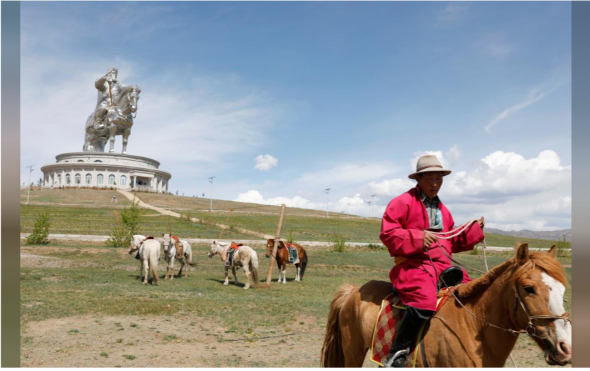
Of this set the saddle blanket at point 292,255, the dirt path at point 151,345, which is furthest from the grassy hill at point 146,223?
the dirt path at point 151,345

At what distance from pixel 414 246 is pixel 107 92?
95879 millimetres

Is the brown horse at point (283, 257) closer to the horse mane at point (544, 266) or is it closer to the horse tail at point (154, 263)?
the horse tail at point (154, 263)

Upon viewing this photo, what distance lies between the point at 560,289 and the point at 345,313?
7.60 ft

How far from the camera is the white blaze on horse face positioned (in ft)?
10.1

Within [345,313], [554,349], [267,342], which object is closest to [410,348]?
[345,313]

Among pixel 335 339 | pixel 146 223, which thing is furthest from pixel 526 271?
pixel 146 223

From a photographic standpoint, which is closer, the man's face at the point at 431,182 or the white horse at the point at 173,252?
the man's face at the point at 431,182

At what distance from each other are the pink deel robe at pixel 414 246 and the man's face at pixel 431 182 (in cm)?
9

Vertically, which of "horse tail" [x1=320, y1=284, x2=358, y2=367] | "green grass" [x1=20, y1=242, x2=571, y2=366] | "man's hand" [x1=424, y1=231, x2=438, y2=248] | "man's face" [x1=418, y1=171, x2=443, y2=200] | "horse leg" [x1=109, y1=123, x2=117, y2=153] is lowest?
"green grass" [x1=20, y1=242, x2=571, y2=366]

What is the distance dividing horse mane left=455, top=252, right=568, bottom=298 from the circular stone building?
89.1m

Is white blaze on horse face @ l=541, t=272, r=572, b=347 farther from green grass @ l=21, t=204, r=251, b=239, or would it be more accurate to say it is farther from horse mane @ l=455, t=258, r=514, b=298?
green grass @ l=21, t=204, r=251, b=239

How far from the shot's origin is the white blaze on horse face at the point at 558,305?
3085 mm

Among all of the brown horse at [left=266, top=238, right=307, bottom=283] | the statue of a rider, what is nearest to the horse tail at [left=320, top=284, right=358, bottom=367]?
the brown horse at [left=266, top=238, right=307, bottom=283]

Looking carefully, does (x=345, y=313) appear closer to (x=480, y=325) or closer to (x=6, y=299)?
(x=480, y=325)
